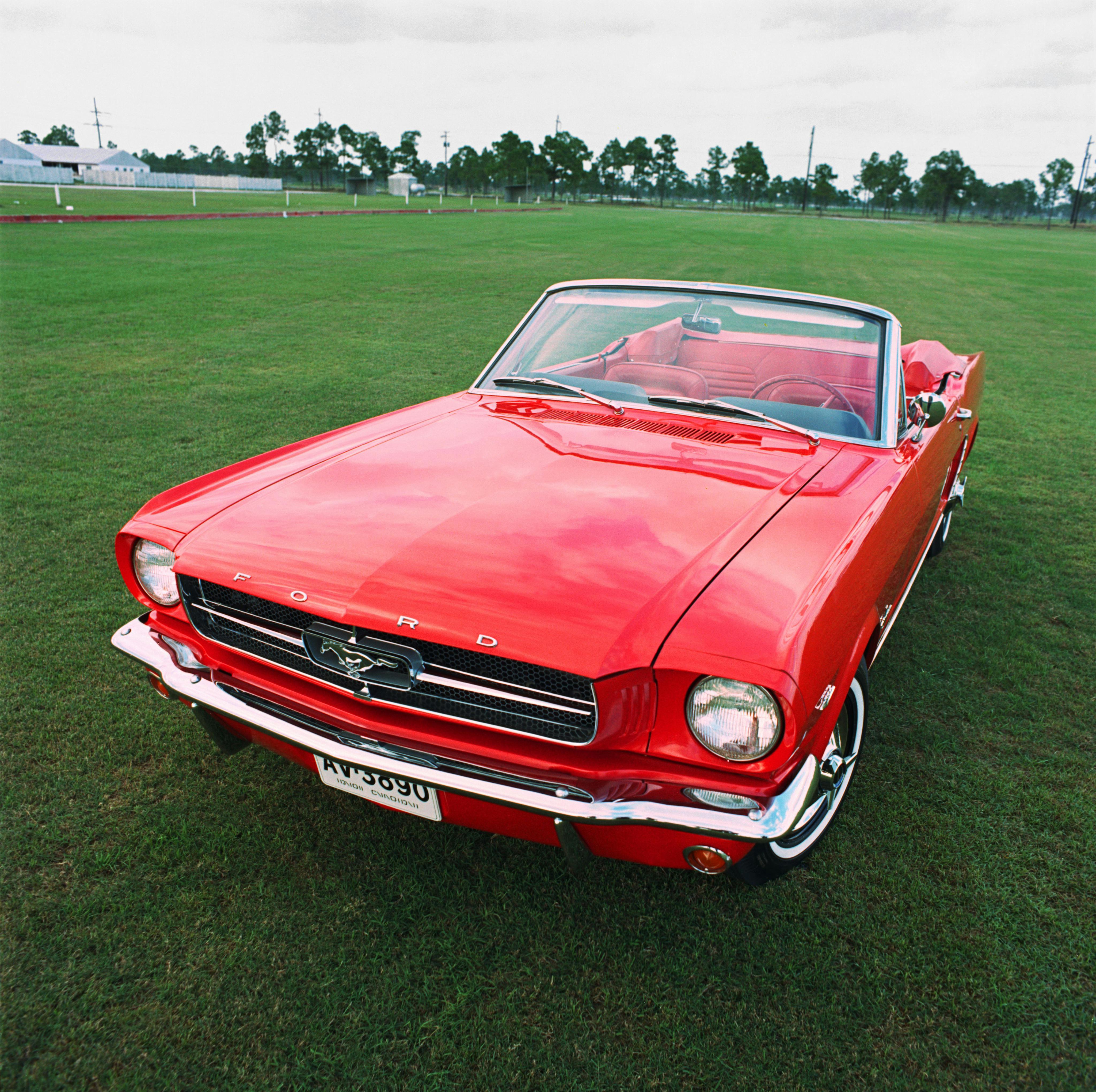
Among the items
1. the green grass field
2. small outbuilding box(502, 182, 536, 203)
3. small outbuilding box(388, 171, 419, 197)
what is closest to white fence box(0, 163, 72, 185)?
the green grass field

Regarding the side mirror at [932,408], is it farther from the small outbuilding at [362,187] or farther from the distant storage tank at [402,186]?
the distant storage tank at [402,186]

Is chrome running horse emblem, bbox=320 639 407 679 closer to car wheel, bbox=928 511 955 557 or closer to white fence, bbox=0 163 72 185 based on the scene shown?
car wheel, bbox=928 511 955 557

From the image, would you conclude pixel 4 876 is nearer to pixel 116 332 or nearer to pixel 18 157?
pixel 116 332

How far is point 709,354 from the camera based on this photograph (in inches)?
137

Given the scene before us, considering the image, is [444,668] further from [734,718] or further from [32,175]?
[32,175]

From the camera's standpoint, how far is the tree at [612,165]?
9944cm

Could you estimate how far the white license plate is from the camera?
1.91m

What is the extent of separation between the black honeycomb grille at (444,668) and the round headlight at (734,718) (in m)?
0.22

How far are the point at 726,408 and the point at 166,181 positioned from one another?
76.1m

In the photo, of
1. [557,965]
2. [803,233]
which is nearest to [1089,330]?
[557,965]

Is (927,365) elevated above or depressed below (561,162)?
below

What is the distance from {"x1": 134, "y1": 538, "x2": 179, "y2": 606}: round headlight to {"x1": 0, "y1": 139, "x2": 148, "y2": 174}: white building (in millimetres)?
85805

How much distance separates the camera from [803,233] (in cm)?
3453

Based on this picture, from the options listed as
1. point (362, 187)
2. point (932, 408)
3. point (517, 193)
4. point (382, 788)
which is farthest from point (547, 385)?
point (517, 193)
